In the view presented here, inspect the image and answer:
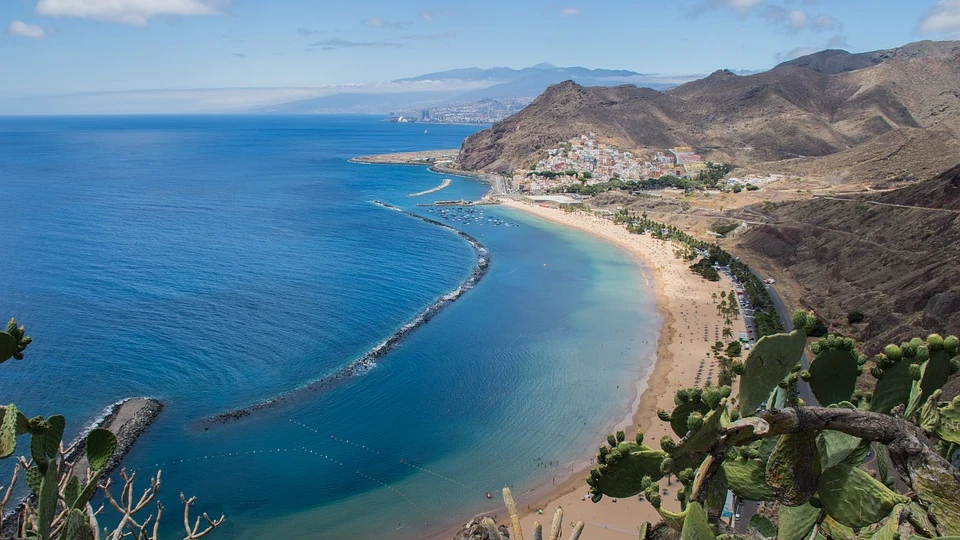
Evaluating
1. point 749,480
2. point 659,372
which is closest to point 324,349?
point 659,372

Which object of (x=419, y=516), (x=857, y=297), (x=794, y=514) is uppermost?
(x=794, y=514)

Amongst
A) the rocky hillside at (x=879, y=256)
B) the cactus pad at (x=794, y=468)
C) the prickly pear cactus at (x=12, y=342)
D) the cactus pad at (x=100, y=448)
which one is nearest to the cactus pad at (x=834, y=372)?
the cactus pad at (x=794, y=468)

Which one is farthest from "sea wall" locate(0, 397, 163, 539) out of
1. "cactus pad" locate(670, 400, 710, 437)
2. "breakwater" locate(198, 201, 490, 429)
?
"cactus pad" locate(670, 400, 710, 437)

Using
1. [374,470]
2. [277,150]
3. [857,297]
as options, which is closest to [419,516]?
[374,470]

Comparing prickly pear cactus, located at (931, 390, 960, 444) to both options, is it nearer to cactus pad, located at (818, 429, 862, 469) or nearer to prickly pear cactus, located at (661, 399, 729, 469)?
cactus pad, located at (818, 429, 862, 469)

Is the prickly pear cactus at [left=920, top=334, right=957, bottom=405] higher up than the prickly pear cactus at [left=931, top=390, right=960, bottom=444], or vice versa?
the prickly pear cactus at [left=920, top=334, right=957, bottom=405]

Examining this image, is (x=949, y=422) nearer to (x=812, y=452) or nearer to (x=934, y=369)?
(x=934, y=369)

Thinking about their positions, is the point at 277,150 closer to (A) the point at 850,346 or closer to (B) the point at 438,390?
(B) the point at 438,390
